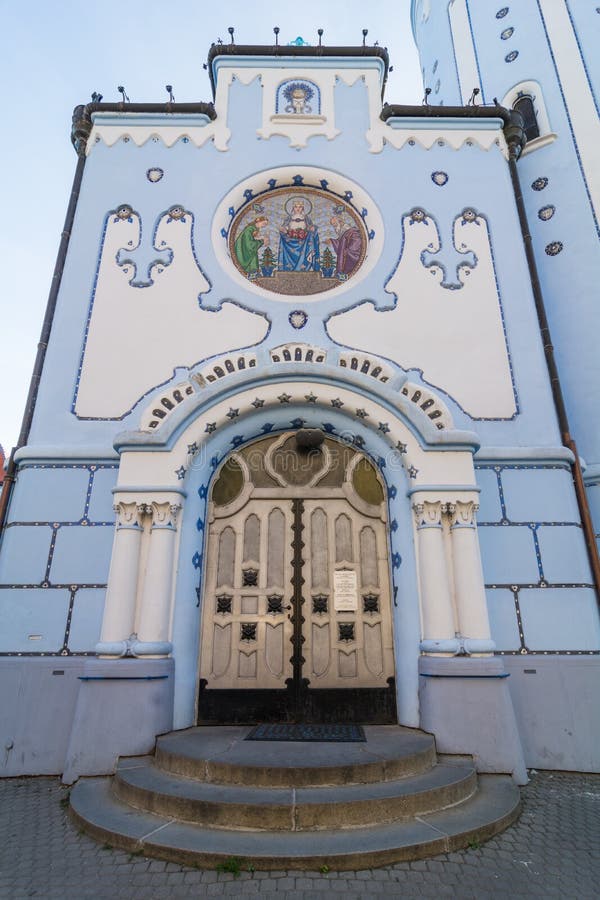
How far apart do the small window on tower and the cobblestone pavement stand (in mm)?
10998

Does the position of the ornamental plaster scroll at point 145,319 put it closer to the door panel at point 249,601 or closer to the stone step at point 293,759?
the door panel at point 249,601

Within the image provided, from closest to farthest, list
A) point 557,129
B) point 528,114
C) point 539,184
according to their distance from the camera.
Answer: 1. point 539,184
2. point 557,129
3. point 528,114

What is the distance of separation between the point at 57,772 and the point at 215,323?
5.81 m

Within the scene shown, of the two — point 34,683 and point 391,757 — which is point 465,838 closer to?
point 391,757

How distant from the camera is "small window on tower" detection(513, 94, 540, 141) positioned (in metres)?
9.95

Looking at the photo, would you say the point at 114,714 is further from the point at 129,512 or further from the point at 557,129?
the point at 557,129

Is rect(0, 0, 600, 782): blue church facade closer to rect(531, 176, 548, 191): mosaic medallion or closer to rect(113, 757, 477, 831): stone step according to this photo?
rect(531, 176, 548, 191): mosaic medallion

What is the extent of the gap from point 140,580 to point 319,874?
10.8 ft

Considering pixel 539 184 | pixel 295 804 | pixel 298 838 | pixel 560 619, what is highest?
pixel 539 184

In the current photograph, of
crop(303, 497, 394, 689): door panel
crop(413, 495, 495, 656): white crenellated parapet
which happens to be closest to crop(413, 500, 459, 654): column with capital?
crop(413, 495, 495, 656): white crenellated parapet

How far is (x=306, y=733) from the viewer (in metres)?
5.43

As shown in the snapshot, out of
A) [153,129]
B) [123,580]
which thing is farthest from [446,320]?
[153,129]

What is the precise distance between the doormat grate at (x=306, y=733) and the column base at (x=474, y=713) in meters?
0.80

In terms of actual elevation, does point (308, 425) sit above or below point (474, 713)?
above
